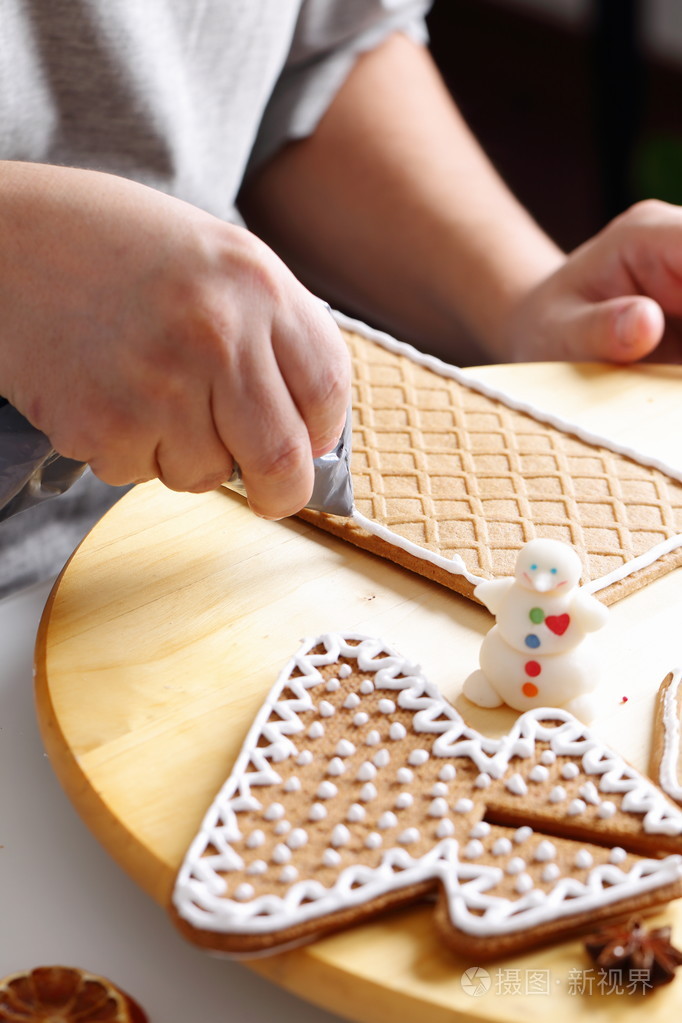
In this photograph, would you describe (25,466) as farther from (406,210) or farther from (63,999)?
(406,210)

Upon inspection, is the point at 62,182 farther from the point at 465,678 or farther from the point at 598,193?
the point at 598,193

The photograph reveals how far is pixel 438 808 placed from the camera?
0.55 meters

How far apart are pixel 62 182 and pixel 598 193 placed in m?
2.73

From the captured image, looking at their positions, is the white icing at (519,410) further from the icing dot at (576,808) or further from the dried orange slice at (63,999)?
the dried orange slice at (63,999)

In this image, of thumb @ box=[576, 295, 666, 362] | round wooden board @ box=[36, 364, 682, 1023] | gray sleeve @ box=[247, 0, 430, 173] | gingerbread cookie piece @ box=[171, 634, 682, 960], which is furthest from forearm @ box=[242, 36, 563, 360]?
gingerbread cookie piece @ box=[171, 634, 682, 960]

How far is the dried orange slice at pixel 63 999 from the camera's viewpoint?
0.51 metres

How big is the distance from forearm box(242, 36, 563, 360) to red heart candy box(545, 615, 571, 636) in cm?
61

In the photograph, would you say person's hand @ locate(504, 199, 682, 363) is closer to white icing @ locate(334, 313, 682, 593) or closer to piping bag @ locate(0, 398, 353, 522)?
white icing @ locate(334, 313, 682, 593)

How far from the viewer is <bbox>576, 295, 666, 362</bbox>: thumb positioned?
3.28 feet

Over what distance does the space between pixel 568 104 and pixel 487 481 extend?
2999 mm

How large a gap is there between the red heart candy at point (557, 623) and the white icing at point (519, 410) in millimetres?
114

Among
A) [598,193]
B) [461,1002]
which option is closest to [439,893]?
[461,1002]

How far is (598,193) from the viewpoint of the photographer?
3109 mm

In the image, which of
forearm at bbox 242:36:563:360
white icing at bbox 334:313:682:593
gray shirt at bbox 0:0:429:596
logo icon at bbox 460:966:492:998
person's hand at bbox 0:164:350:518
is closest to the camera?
logo icon at bbox 460:966:492:998
